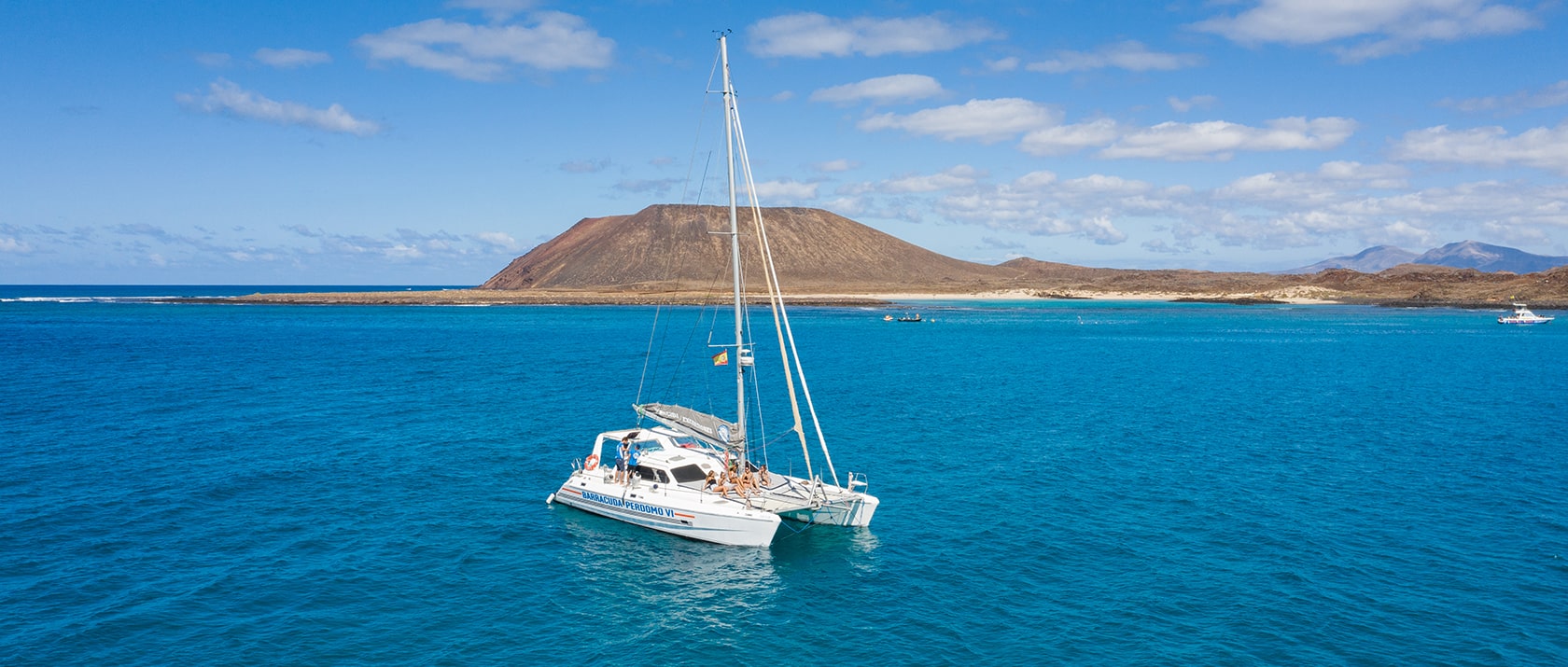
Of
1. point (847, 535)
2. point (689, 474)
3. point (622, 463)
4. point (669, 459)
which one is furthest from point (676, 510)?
point (847, 535)

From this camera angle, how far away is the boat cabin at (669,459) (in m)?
30.9

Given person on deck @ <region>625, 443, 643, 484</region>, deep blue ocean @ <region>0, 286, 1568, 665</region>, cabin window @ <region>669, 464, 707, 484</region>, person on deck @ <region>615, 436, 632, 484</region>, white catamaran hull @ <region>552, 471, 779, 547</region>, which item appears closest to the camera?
deep blue ocean @ <region>0, 286, 1568, 665</region>

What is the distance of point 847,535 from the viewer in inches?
1184

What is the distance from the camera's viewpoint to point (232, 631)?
22.4 metres

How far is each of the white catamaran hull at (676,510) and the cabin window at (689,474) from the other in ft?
1.60

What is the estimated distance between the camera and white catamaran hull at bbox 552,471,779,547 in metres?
28.4

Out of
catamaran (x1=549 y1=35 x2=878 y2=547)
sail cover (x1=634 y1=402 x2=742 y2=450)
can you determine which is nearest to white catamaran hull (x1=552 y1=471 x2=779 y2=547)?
catamaran (x1=549 y1=35 x2=878 y2=547)

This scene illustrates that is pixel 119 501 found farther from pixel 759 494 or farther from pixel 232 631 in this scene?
pixel 759 494

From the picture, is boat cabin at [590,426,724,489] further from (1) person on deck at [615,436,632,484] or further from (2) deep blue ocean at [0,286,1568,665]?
(2) deep blue ocean at [0,286,1568,665]

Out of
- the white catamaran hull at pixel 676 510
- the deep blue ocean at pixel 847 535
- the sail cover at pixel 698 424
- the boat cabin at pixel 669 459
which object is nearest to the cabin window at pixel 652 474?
the boat cabin at pixel 669 459

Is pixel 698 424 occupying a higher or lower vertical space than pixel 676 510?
higher

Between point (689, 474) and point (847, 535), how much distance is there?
5783 millimetres

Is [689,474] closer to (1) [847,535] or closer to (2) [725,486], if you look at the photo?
(2) [725,486]

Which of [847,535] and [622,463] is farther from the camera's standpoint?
[622,463]
